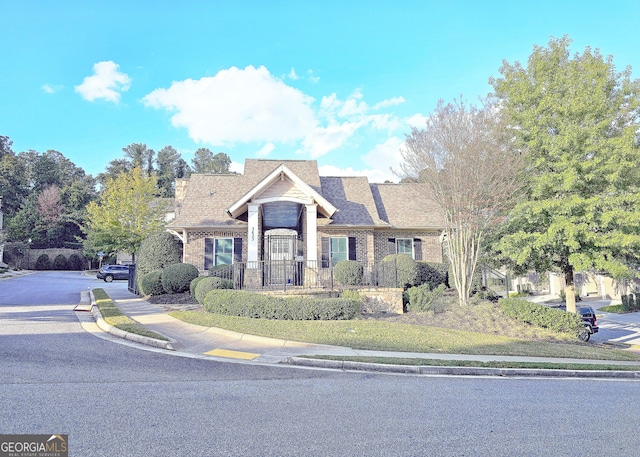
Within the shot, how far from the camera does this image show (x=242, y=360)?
777 centimetres

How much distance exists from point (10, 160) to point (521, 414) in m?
70.1

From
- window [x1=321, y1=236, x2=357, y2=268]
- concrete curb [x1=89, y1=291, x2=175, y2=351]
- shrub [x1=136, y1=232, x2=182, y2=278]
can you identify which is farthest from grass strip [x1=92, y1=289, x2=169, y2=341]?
window [x1=321, y1=236, x2=357, y2=268]

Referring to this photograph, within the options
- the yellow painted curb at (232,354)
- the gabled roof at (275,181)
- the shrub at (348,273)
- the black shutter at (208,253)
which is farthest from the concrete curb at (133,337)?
the black shutter at (208,253)

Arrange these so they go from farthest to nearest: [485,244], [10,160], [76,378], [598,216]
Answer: [10,160], [485,244], [598,216], [76,378]

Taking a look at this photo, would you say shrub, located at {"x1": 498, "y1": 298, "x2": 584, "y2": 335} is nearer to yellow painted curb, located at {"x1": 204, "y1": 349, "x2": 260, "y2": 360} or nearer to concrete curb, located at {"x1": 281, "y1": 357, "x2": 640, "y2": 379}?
concrete curb, located at {"x1": 281, "y1": 357, "x2": 640, "y2": 379}

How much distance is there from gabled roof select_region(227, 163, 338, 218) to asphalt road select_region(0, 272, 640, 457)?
31.1 feet

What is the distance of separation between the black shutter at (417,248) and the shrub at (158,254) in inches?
475

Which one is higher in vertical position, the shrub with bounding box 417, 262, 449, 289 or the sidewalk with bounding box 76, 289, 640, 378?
the shrub with bounding box 417, 262, 449, 289

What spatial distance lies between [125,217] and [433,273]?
24262 mm

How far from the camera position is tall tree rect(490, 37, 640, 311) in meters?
13.6

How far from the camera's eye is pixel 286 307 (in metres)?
11.9

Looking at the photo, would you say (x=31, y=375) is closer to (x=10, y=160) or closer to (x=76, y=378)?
(x=76, y=378)

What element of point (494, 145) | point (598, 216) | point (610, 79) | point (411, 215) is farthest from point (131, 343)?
point (610, 79)

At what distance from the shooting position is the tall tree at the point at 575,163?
13562mm
